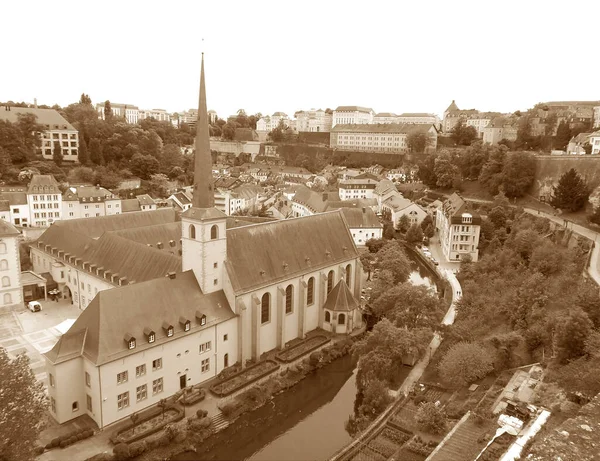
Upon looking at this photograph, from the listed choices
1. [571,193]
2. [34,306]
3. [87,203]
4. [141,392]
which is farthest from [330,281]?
[87,203]

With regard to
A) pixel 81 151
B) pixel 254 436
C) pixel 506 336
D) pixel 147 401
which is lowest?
pixel 254 436

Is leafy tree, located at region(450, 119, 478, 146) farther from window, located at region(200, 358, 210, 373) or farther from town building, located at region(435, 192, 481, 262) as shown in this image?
window, located at region(200, 358, 210, 373)

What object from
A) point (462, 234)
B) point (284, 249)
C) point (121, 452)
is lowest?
point (121, 452)

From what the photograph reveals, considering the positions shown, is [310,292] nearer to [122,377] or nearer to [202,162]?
[202,162]

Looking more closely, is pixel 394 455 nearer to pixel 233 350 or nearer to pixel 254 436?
pixel 254 436

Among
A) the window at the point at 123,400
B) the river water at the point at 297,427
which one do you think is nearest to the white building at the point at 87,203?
the window at the point at 123,400

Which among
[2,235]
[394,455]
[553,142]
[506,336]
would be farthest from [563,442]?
[553,142]
